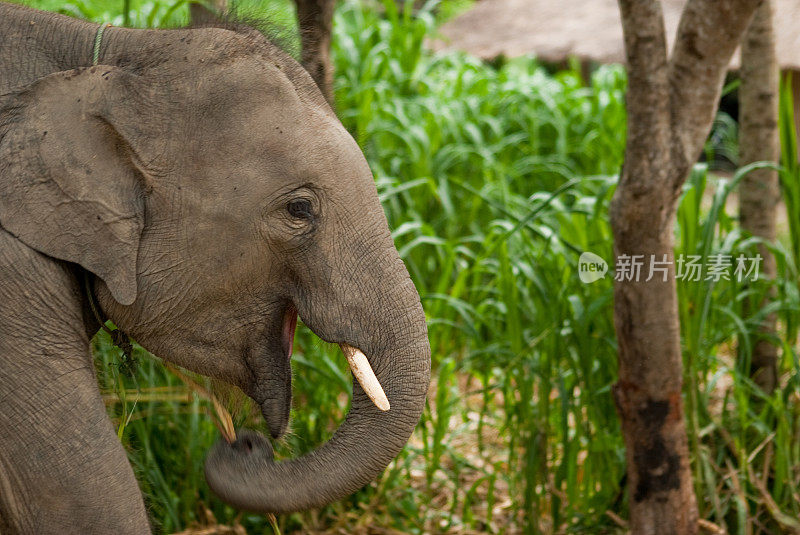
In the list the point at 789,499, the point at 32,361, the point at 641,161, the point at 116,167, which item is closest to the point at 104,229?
the point at 116,167

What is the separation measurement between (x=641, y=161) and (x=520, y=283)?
0.91 m

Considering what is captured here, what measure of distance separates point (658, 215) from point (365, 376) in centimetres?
119

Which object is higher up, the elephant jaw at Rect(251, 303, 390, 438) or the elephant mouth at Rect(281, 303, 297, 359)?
the elephant mouth at Rect(281, 303, 297, 359)

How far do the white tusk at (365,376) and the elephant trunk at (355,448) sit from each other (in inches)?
0.6

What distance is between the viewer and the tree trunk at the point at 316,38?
7.50 feet

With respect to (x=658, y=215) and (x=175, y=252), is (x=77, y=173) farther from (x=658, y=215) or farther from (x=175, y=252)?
(x=658, y=215)

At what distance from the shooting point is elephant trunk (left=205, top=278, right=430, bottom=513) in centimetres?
194

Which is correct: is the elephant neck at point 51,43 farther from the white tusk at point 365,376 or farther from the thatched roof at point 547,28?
the thatched roof at point 547,28

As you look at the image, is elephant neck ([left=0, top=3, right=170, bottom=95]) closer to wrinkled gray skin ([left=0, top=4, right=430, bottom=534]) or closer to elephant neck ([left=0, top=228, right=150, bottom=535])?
wrinkled gray skin ([left=0, top=4, right=430, bottom=534])

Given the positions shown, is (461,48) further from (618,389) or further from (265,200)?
(265,200)

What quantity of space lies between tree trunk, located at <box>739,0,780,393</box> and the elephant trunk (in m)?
1.89

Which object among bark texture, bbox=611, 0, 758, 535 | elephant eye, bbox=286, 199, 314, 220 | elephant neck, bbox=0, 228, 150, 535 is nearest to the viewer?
elephant neck, bbox=0, 228, 150, 535

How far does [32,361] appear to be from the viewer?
6.17 feet

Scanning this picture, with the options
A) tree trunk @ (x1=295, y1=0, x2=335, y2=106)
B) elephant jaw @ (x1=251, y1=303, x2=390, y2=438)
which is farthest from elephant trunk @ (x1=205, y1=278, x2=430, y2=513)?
tree trunk @ (x1=295, y1=0, x2=335, y2=106)
